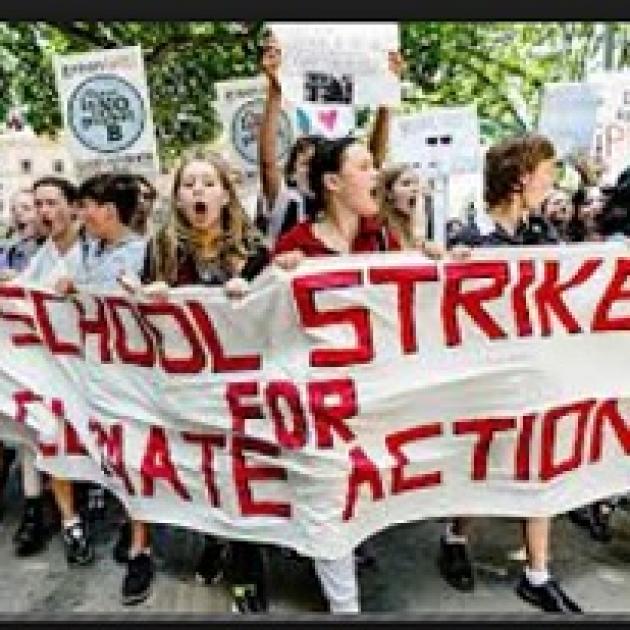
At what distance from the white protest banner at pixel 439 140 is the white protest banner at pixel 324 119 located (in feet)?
2.97

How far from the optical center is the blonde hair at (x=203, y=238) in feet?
14.7

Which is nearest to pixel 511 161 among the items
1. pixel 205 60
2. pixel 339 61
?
pixel 339 61

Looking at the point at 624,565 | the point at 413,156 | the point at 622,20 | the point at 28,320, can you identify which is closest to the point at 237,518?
the point at 28,320

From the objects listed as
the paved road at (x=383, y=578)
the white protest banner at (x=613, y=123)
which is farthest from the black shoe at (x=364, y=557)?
the white protest banner at (x=613, y=123)

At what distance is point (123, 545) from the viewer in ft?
16.4

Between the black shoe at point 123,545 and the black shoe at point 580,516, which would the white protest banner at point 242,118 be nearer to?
the black shoe at point 123,545

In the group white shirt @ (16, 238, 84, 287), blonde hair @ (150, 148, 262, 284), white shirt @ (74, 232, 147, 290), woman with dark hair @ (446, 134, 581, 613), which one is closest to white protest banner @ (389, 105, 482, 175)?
white shirt @ (16, 238, 84, 287)

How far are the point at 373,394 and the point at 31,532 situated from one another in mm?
1597

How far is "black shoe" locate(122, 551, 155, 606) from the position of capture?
4648 mm

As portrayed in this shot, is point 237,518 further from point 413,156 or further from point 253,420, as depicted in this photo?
point 413,156

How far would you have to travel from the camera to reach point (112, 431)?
4.71 metres

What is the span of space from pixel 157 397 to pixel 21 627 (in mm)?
864

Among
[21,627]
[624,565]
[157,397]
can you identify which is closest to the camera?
[21,627]

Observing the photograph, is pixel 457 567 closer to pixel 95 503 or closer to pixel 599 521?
pixel 599 521
